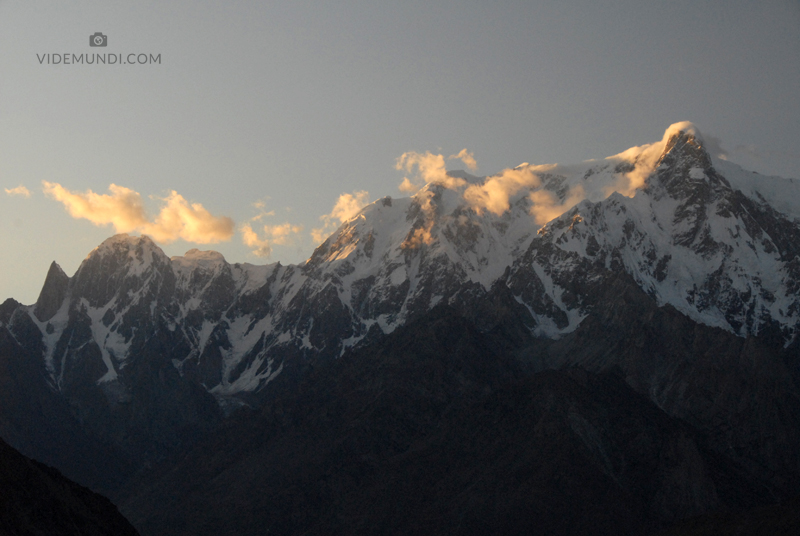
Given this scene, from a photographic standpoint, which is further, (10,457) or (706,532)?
(706,532)

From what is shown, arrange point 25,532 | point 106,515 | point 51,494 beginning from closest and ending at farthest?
point 25,532 < point 51,494 < point 106,515

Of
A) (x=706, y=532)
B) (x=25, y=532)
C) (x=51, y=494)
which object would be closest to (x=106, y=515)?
(x=51, y=494)

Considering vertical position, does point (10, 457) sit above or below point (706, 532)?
above

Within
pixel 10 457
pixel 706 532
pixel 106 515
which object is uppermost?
pixel 10 457

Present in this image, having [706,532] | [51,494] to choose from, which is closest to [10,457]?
[51,494]

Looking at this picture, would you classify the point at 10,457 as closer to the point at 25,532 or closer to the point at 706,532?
the point at 25,532

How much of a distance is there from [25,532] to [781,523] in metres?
112

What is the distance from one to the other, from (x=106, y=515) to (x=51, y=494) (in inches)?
418

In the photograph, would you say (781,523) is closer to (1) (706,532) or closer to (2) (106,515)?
(1) (706,532)

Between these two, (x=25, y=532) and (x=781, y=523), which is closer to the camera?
(x=25, y=532)

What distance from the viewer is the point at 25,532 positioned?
125 meters

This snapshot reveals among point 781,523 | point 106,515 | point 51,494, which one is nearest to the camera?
point 51,494

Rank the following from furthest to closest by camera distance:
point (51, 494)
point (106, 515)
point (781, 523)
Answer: point (781, 523)
point (106, 515)
point (51, 494)

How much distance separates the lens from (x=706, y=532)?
619 feet
